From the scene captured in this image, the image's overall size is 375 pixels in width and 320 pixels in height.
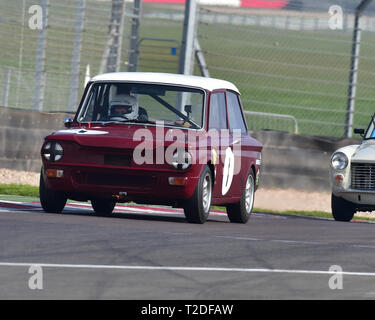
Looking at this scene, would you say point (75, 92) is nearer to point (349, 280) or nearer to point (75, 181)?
point (75, 181)

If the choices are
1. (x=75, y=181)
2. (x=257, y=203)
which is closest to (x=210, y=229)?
(x=75, y=181)

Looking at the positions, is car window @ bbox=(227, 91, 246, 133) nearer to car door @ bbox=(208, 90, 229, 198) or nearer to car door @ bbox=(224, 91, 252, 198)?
car door @ bbox=(224, 91, 252, 198)

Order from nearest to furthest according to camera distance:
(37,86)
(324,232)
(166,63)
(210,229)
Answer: (210,229), (324,232), (37,86), (166,63)

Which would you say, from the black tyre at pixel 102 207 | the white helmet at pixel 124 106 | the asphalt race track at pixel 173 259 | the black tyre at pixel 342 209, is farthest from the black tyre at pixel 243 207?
the black tyre at pixel 342 209

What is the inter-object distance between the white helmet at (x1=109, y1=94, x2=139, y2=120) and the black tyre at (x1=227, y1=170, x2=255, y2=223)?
1662mm

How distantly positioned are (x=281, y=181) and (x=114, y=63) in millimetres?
4341

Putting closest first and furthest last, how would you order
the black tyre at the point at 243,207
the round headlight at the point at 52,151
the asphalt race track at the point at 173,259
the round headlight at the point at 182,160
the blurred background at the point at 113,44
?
1. the asphalt race track at the point at 173,259
2. the round headlight at the point at 182,160
3. the round headlight at the point at 52,151
4. the black tyre at the point at 243,207
5. the blurred background at the point at 113,44

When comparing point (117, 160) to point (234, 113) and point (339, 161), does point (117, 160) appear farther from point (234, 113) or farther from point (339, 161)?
point (339, 161)

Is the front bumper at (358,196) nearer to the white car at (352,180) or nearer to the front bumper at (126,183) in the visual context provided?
the white car at (352,180)

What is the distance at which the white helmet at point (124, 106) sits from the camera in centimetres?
1234

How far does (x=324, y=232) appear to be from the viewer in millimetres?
12172

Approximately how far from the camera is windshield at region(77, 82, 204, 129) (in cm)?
1228

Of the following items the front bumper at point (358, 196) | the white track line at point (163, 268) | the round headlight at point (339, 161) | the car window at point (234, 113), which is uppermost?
the car window at point (234, 113)
